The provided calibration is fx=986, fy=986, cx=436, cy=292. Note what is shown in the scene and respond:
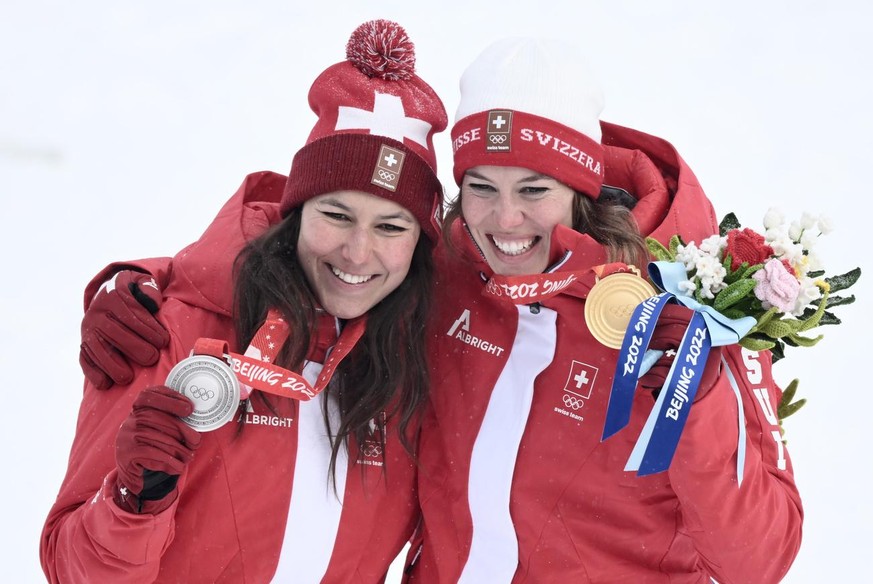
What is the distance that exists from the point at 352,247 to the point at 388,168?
22 cm

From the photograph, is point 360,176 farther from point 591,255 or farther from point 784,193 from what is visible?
point 784,193

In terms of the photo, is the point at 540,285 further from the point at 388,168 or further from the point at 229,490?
the point at 229,490

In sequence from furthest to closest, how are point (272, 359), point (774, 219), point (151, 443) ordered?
1. point (272, 359)
2. point (774, 219)
3. point (151, 443)

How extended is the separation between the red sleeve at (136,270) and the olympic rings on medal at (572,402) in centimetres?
107

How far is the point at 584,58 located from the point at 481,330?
80cm

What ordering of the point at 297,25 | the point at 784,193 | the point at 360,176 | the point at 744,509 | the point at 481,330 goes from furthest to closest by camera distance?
1. the point at 297,25
2. the point at 784,193
3. the point at 481,330
4. the point at 360,176
5. the point at 744,509

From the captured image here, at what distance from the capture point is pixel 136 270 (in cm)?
257

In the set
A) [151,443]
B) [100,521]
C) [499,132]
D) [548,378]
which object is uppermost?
[499,132]

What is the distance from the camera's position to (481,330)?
2.70 m

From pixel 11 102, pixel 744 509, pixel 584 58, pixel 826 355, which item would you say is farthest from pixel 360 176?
pixel 11 102

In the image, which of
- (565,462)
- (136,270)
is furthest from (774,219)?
(136,270)

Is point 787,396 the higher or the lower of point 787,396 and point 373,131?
the lower

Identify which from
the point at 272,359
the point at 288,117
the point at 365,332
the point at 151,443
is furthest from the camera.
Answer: the point at 288,117

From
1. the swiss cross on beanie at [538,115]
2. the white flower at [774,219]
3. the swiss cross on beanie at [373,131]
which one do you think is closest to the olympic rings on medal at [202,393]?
the swiss cross on beanie at [373,131]
